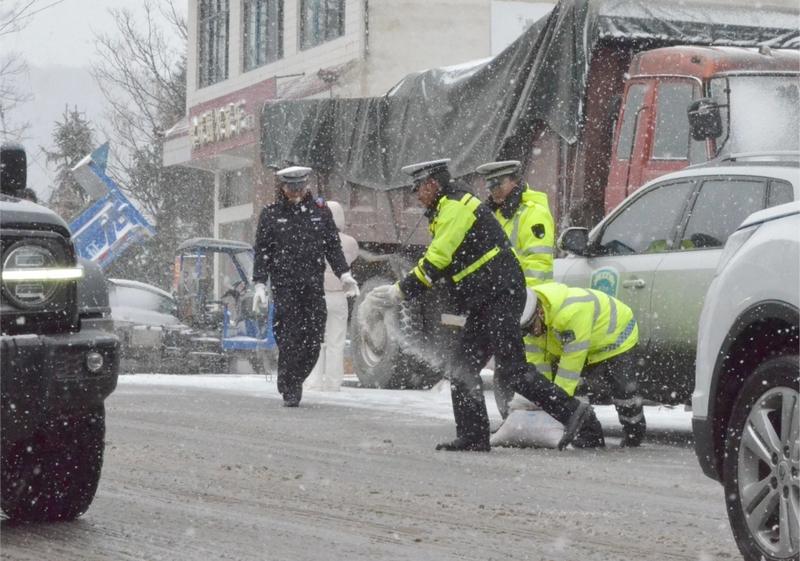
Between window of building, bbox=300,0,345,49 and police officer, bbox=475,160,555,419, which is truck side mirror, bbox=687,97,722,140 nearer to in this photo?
police officer, bbox=475,160,555,419

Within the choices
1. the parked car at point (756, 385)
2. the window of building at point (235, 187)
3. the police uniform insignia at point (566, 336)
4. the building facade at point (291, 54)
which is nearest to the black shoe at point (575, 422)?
the police uniform insignia at point (566, 336)

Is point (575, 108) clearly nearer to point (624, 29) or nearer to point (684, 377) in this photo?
point (624, 29)

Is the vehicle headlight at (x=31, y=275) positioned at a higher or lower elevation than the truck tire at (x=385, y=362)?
higher

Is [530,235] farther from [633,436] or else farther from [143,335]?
[143,335]

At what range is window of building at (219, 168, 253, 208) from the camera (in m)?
40.7

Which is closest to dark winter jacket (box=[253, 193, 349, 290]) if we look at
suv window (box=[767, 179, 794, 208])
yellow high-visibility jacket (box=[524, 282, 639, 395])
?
yellow high-visibility jacket (box=[524, 282, 639, 395])

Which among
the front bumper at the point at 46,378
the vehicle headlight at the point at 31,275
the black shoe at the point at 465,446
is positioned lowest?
the black shoe at the point at 465,446

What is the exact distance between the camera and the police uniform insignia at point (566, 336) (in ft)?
34.2

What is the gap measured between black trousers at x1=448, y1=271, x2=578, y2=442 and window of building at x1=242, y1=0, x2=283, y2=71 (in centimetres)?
2790

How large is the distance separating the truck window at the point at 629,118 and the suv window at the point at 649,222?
1806 mm

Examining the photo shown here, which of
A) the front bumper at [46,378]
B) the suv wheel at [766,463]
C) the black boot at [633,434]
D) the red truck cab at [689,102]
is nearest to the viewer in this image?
the suv wheel at [766,463]

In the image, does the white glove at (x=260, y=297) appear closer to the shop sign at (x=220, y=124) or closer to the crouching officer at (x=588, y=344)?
the crouching officer at (x=588, y=344)

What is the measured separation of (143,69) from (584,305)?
51363 mm

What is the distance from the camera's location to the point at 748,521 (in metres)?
5.50
